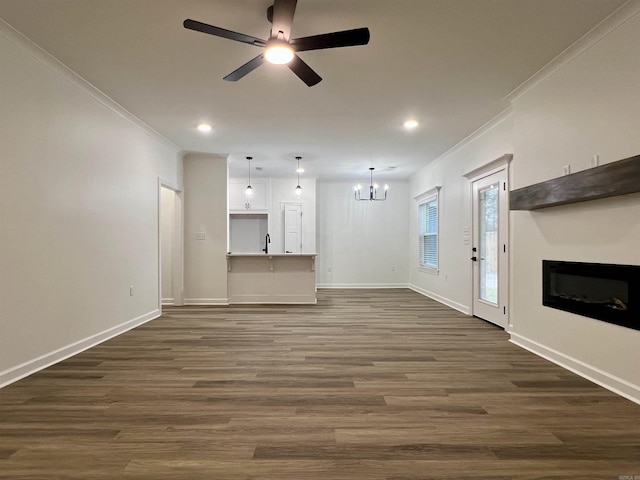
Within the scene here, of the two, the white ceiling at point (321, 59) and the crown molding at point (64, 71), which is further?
the crown molding at point (64, 71)

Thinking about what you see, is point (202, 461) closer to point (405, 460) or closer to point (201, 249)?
point (405, 460)

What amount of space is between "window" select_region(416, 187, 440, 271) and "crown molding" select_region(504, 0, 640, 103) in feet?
11.7

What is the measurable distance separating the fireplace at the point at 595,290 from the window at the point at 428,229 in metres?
3.97

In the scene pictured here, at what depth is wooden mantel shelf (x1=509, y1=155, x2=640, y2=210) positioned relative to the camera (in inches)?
94.7

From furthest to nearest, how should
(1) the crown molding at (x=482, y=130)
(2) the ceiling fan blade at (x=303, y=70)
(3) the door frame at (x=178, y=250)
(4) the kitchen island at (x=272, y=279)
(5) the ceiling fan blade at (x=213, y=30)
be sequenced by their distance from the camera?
(4) the kitchen island at (x=272, y=279) < (3) the door frame at (x=178, y=250) < (1) the crown molding at (x=482, y=130) < (2) the ceiling fan blade at (x=303, y=70) < (5) the ceiling fan blade at (x=213, y=30)

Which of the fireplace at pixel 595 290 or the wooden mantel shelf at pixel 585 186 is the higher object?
the wooden mantel shelf at pixel 585 186

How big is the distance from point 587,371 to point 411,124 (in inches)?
141

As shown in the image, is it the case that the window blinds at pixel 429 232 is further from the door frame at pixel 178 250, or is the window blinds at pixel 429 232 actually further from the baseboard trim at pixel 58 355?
the baseboard trim at pixel 58 355

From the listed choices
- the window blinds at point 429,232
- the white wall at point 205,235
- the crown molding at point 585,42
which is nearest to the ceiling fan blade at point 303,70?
the crown molding at point 585,42

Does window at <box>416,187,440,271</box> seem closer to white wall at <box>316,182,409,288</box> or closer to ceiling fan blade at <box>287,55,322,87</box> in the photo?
white wall at <box>316,182,409,288</box>

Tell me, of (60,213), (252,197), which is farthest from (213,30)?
(252,197)

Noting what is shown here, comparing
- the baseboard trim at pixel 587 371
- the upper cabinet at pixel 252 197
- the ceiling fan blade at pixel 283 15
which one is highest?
the ceiling fan blade at pixel 283 15

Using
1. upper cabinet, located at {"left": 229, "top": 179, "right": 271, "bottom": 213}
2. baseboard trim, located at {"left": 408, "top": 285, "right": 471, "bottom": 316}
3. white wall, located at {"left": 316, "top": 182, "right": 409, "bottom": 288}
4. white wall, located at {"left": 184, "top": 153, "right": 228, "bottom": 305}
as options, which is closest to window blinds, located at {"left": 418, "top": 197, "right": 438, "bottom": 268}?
baseboard trim, located at {"left": 408, "top": 285, "right": 471, "bottom": 316}

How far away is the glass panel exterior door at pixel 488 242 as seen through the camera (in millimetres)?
4953
